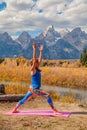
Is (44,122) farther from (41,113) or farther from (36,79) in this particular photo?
(36,79)

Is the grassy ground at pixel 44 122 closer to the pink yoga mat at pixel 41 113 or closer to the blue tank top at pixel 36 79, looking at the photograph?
the pink yoga mat at pixel 41 113

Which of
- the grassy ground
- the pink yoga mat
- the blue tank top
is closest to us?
the grassy ground

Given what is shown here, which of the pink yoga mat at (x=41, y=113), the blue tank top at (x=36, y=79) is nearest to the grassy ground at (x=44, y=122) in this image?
the pink yoga mat at (x=41, y=113)

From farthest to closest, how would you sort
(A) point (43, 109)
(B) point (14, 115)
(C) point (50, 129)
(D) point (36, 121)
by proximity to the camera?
(A) point (43, 109) → (B) point (14, 115) → (D) point (36, 121) → (C) point (50, 129)

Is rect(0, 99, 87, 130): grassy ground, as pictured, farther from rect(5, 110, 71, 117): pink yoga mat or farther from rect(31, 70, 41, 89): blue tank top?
rect(31, 70, 41, 89): blue tank top

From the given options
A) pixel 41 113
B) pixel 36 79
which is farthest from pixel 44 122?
pixel 36 79

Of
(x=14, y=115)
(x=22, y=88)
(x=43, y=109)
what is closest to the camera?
(x=14, y=115)

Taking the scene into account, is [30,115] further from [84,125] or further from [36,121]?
[84,125]

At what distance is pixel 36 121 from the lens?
353 inches

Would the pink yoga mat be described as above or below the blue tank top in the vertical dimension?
Result: below

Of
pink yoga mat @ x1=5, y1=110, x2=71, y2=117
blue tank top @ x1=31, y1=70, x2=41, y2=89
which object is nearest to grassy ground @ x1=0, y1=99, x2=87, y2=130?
pink yoga mat @ x1=5, y1=110, x2=71, y2=117

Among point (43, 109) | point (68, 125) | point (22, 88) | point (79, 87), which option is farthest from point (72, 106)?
point (79, 87)

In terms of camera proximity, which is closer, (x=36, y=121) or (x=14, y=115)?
(x=36, y=121)

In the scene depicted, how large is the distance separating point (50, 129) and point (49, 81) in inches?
790
